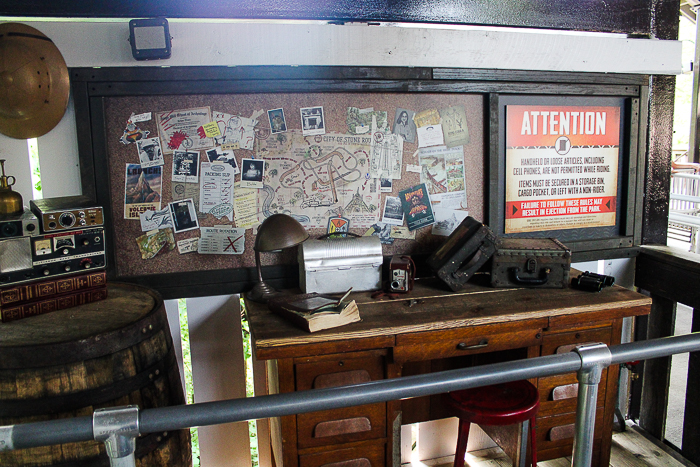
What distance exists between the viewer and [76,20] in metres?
2.03

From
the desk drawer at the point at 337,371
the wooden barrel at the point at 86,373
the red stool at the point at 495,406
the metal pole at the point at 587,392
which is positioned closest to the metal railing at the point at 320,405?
the metal pole at the point at 587,392

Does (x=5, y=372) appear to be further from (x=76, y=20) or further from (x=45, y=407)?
(x=76, y=20)

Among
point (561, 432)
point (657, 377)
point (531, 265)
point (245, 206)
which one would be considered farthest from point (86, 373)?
point (657, 377)

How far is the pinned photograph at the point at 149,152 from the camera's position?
2.15 metres

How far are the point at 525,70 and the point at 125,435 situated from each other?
242 centimetres

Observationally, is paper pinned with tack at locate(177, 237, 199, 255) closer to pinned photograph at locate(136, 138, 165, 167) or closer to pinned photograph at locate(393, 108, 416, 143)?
pinned photograph at locate(136, 138, 165, 167)

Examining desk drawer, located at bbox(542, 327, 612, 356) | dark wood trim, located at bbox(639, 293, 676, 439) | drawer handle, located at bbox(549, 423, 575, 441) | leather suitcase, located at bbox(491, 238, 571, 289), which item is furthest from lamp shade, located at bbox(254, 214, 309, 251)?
dark wood trim, located at bbox(639, 293, 676, 439)

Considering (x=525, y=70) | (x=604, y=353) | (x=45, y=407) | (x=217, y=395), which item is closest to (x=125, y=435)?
(x=45, y=407)

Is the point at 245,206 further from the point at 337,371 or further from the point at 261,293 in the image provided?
the point at 337,371

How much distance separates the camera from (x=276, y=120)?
89.0 inches

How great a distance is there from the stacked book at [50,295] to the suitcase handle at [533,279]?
5.64 ft

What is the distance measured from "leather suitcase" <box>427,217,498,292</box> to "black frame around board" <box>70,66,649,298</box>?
398 millimetres

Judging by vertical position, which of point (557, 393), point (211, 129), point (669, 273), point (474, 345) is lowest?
point (557, 393)

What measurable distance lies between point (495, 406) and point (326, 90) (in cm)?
155
